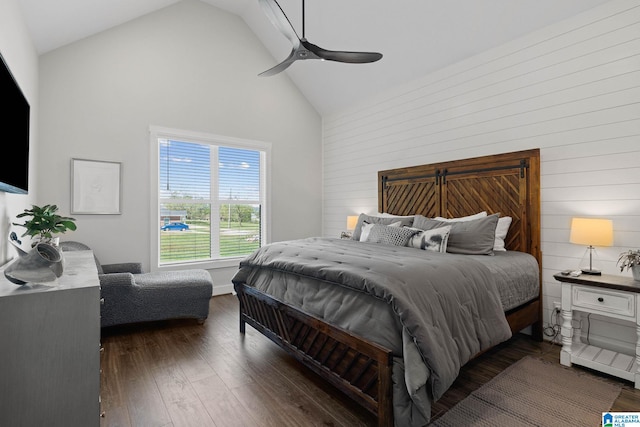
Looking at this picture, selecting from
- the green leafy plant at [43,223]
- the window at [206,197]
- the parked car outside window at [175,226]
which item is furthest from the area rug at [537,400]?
the parked car outside window at [175,226]

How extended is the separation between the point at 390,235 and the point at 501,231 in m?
1.12

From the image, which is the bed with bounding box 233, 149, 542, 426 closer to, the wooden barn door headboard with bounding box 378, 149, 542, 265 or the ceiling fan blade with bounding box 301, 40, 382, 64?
the wooden barn door headboard with bounding box 378, 149, 542, 265

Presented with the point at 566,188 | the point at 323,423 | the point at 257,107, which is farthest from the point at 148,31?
the point at 566,188

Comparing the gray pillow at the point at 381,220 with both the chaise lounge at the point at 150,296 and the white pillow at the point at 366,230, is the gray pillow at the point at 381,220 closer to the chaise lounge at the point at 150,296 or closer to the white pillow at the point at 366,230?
the white pillow at the point at 366,230

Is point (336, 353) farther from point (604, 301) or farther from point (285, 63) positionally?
point (285, 63)

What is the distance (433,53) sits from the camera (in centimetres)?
398

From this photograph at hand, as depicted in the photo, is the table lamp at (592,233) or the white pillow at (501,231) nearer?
the table lamp at (592,233)

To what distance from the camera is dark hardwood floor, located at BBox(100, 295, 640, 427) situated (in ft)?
6.28

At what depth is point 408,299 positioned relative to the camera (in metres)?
1.74

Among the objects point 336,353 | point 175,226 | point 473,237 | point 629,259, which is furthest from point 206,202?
point 629,259

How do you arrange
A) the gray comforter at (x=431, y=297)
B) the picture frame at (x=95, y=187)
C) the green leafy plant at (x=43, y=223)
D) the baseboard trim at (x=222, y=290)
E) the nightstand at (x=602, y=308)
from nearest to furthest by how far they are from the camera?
the gray comforter at (x=431, y=297)
the green leafy plant at (x=43, y=223)
the nightstand at (x=602, y=308)
the picture frame at (x=95, y=187)
the baseboard trim at (x=222, y=290)

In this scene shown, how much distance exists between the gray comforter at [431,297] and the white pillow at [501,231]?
103 cm

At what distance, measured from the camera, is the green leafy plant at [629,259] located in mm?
2352

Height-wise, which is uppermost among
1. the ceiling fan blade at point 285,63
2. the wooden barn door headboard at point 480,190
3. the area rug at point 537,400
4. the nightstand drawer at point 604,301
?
the ceiling fan blade at point 285,63
